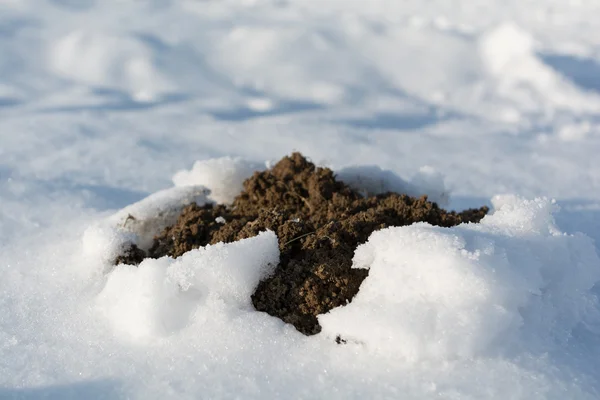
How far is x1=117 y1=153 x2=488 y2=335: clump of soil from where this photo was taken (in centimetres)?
209

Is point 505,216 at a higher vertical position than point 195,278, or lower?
higher

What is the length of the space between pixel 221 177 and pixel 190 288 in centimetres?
107

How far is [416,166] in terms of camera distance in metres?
4.41

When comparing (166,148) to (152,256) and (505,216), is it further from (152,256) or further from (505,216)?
(505,216)

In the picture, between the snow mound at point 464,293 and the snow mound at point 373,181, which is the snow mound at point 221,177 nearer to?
the snow mound at point 373,181

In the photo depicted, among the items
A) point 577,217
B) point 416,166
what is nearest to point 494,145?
point 416,166

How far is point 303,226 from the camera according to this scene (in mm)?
2355

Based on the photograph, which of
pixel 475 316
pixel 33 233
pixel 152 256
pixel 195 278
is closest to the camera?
pixel 475 316

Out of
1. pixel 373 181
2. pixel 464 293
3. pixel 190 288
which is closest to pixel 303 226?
pixel 190 288

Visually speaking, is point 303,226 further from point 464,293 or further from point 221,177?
point 221,177

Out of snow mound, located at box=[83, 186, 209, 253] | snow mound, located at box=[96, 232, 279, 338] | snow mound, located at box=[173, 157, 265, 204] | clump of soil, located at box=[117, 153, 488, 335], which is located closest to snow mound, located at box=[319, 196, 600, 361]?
clump of soil, located at box=[117, 153, 488, 335]

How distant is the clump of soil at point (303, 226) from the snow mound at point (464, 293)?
0.30ft

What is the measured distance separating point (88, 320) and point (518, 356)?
4.58ft

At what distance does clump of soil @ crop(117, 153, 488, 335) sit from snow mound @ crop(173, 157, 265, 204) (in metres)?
0.12
